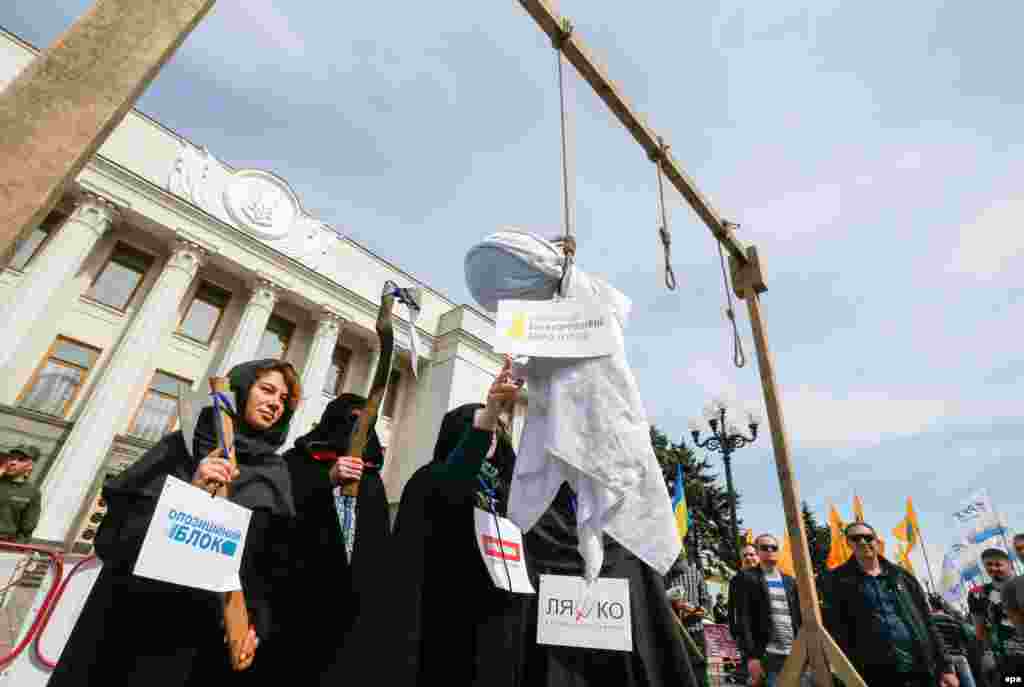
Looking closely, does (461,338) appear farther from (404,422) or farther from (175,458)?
(175,458)

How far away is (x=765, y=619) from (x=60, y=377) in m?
18.8

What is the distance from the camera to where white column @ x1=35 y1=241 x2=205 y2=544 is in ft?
43.5

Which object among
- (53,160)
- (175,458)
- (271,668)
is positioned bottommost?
(271,668)

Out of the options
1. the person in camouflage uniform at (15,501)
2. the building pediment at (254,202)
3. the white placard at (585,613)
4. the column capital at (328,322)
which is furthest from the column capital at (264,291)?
the white placard at (585,613)

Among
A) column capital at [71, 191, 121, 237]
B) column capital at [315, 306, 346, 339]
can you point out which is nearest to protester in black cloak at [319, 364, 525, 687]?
column capital at [71, 191, 121, 237]

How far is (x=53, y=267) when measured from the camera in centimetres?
1475

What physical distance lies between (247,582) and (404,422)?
21369 mm

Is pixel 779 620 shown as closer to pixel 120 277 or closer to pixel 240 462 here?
pixel 240 462

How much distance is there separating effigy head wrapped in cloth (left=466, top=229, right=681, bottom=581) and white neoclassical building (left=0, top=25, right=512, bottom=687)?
29.4ft

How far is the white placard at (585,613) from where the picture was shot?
169 centimetres

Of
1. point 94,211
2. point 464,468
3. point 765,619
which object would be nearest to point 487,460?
point 464,468

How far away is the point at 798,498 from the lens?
3.11 m

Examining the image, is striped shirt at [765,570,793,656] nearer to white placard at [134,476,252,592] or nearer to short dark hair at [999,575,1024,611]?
short dark hair at [999,575,1024,611]

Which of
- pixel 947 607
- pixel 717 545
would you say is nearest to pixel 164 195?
pixel 947 607
